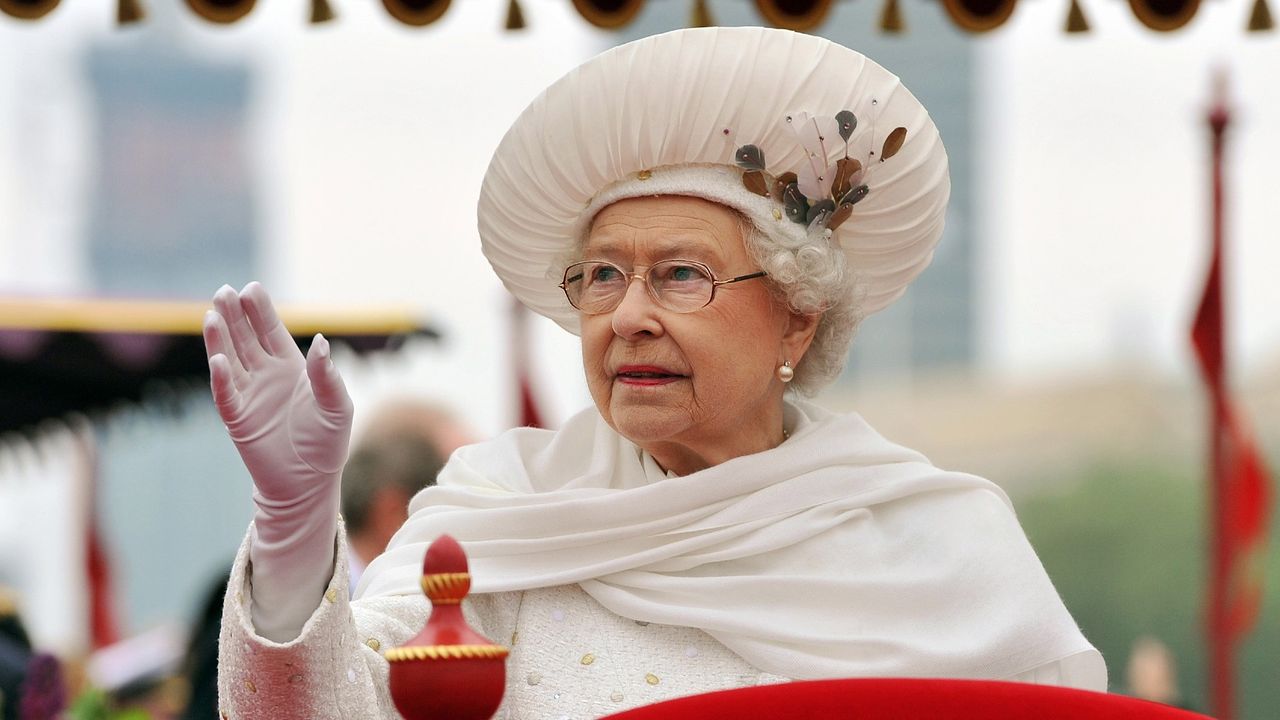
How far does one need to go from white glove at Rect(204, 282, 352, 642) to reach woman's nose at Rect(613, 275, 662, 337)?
69 cm

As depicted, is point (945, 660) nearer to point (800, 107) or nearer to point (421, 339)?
point (800, 107)

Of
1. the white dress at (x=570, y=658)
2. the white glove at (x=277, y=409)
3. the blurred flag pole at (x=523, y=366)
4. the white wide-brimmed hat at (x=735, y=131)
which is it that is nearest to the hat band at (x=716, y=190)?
the white wide-brimmed hat at (x=735, y=131)

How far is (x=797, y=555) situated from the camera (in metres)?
2.64

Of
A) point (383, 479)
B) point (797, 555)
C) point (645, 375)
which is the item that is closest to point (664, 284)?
point (645, 375)

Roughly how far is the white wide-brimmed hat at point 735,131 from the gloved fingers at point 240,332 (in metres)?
0.92

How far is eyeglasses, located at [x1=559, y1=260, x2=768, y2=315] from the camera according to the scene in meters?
2.60

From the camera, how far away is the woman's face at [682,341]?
2580 millimetres

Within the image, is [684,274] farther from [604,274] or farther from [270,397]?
[270,397]

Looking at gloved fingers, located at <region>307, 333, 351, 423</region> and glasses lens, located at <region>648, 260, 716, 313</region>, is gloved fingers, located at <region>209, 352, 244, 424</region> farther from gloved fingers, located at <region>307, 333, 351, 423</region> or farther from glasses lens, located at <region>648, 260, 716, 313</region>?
glasses lens, located at <region>648, 260, 716, 313</region>

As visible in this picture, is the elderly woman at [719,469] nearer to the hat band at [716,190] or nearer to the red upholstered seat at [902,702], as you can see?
the hat band at [716,190]

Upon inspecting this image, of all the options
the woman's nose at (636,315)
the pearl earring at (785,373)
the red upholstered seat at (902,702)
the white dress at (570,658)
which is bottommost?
the white dress at (570,658)

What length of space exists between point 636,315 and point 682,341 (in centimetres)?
8

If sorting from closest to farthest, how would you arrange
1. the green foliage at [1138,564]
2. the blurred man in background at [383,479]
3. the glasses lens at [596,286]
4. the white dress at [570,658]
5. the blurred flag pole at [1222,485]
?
the white dress at [570,658] < the glasses lens at [596,286] < the blurred man in background at [383,479] < the blurred flag pole at [1222,485] < the green foliage at [1138,564]

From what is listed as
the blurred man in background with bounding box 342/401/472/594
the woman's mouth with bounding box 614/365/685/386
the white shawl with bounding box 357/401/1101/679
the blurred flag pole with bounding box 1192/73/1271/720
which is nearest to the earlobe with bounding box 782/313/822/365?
the white shawl with bounding box 357/401/1101/679
